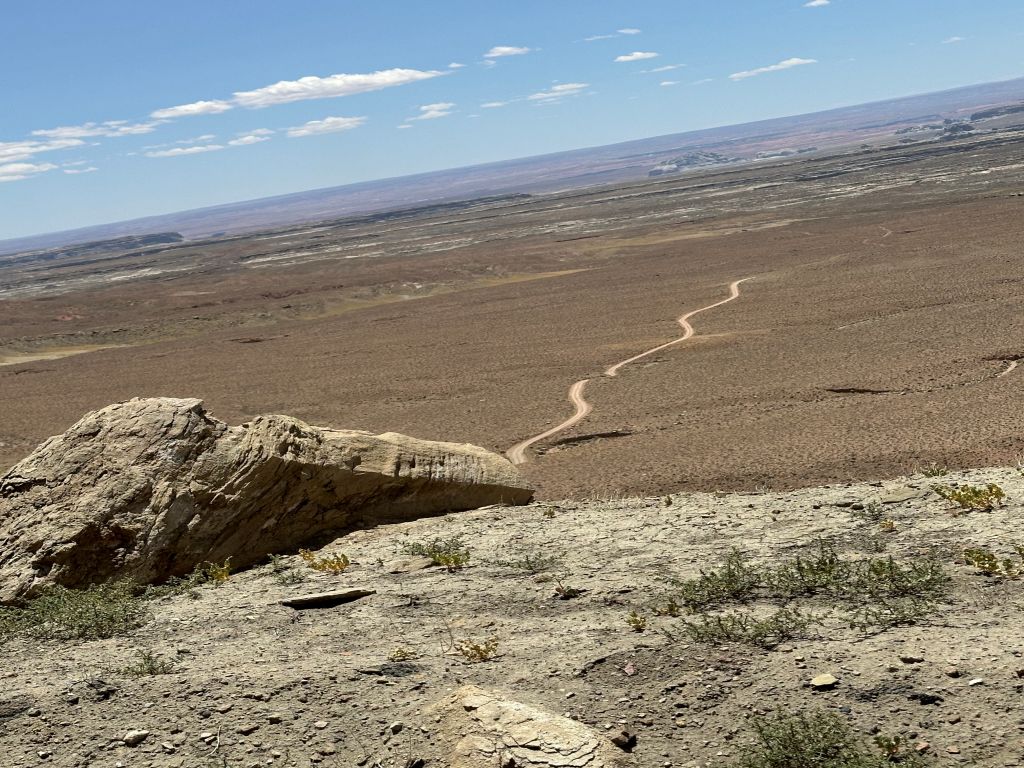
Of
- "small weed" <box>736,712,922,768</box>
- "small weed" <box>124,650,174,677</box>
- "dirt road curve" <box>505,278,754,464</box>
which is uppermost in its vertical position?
"small weed" <box>124,650,174,677</box>

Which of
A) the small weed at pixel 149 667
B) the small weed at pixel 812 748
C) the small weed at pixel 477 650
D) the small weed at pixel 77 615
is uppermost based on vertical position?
the small weed at pixel 149 667

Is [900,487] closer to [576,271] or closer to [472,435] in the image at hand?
[472,435]

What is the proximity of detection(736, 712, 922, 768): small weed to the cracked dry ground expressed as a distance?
0.13m

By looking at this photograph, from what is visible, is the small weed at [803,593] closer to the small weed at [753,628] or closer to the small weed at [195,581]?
the small weed at [753,628]

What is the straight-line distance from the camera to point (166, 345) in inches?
1831

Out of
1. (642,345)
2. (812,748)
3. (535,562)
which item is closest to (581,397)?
(642,345)

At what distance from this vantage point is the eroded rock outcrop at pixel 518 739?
5.63m

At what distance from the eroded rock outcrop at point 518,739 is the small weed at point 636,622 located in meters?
1.47

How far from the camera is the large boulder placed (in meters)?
10.3

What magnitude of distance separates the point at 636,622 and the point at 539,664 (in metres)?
0.89

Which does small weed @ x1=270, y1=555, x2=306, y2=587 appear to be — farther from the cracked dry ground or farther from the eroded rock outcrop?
the eroded rock outcrop

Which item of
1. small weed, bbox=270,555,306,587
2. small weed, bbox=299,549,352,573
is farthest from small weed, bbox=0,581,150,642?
small weed, bbox=299,549,352,573

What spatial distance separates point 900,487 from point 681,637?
15.2 feet

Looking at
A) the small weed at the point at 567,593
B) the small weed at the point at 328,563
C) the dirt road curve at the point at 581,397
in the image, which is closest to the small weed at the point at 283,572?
the small weed at the point at 328,563
